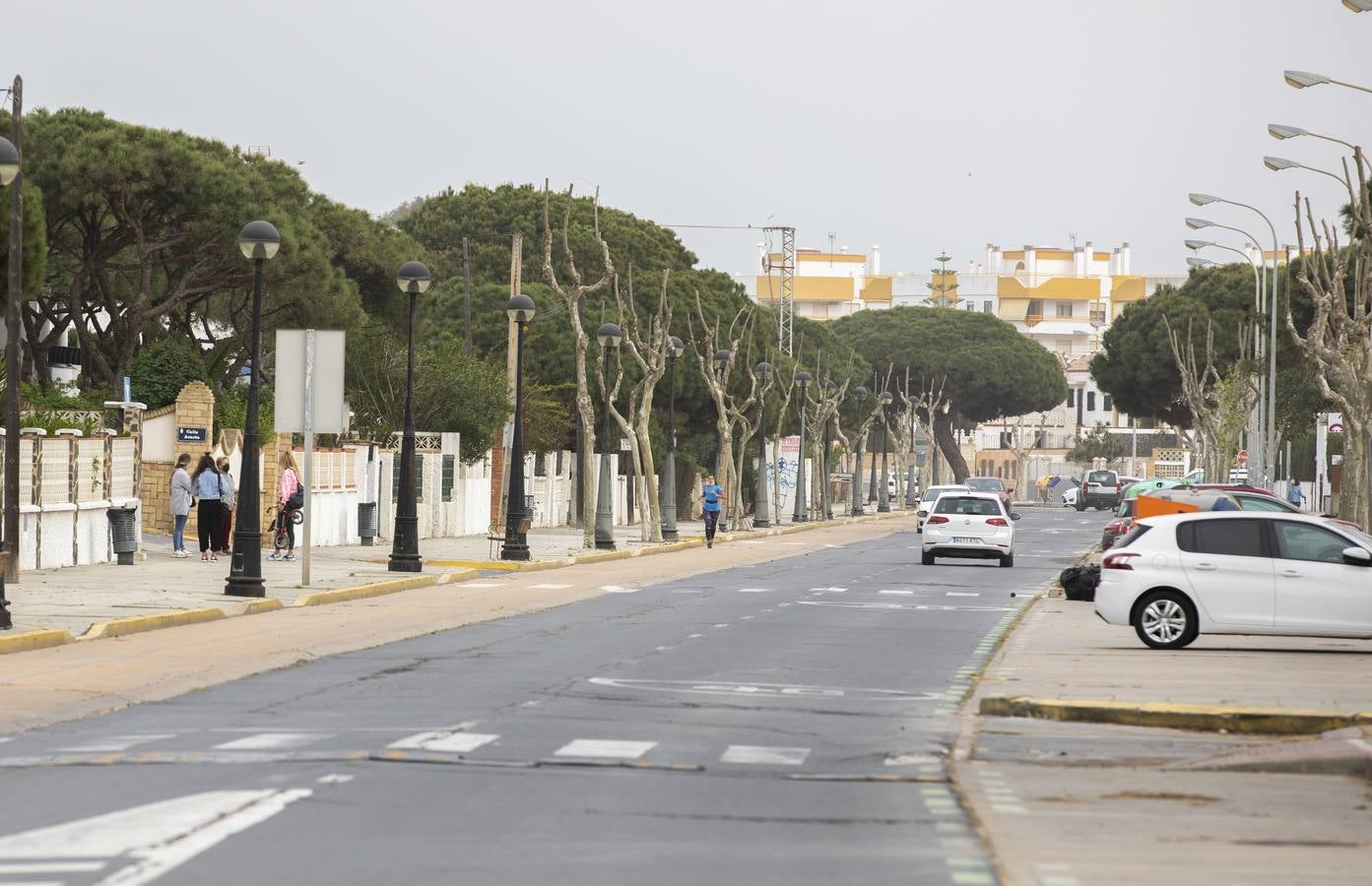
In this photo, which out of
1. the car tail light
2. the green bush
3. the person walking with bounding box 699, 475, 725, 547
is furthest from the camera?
the person walking with bounding box 699, 475, 725, 547

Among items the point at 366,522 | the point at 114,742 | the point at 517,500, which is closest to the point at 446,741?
the point at 114,742

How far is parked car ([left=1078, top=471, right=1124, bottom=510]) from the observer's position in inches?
4245

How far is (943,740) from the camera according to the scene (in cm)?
1372

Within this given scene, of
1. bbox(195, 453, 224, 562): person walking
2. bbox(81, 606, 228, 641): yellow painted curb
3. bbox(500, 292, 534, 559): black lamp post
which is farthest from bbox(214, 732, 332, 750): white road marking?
bbox(500, 292, 534, 559): black lamp post

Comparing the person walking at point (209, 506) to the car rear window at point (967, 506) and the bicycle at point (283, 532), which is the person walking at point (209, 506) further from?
the car rear window at point (967, 506)

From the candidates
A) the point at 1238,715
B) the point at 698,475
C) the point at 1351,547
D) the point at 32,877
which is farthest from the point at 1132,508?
the point at 698,475

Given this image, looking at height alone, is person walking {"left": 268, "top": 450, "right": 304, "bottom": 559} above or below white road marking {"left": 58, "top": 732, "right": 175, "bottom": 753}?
above

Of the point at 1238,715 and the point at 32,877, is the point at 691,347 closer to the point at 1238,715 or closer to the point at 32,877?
the point at 1238,715

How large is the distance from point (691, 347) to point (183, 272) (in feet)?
85.8

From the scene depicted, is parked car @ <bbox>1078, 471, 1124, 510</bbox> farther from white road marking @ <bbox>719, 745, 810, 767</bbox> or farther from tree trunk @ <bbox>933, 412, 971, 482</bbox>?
white road marking @ <bbox>719, 745, 810, 767</bbox>

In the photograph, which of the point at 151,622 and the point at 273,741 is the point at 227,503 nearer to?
the point at 151,622

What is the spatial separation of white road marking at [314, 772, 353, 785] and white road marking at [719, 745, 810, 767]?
7.51 feet

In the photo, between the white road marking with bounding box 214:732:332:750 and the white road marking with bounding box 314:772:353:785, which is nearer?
the white road marking with bounding box 314:772:353:785

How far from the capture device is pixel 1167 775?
40.2 feet
